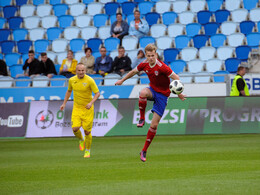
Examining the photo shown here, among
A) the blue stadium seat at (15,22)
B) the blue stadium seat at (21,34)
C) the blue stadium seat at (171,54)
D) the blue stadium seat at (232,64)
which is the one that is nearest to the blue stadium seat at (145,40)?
the blue stadium seat at (171,54)

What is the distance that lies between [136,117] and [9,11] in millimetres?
11608

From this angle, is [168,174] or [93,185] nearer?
[93,185]

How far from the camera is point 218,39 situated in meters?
22.9

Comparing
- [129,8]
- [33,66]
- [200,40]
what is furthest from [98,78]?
[129,8]

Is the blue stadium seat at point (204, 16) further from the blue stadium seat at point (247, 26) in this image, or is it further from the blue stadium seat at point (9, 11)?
the blue stadium seat at point (9, 11)

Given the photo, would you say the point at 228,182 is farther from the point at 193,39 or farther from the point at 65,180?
the point at 193,39

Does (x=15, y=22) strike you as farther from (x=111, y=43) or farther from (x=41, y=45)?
(x=111, y=43)

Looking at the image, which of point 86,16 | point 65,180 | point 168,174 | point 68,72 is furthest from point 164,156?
point 86,16

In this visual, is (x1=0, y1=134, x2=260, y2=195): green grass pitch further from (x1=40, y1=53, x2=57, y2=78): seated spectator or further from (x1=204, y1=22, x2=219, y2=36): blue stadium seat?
(x1=204, y1=22, x2=219, y2=36): blue stadium seat

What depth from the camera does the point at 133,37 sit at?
902 inches

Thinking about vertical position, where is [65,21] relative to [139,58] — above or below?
above

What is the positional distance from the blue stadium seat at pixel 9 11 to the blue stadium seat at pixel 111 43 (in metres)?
6.18

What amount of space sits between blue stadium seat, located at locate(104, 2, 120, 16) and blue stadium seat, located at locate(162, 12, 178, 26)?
2472mm

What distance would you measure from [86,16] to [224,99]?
9.84 m
